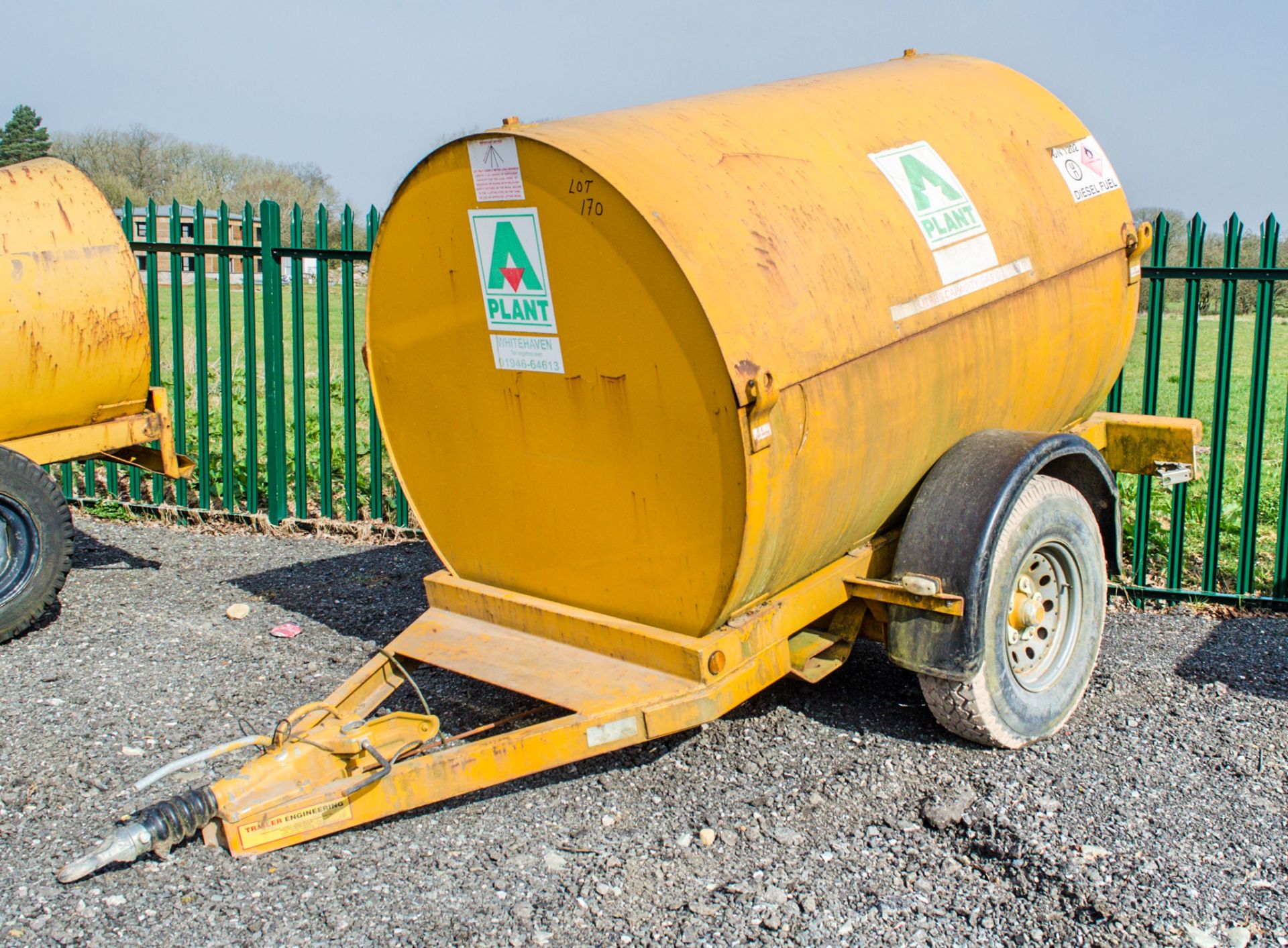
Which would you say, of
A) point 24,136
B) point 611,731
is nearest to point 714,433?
point 611,731

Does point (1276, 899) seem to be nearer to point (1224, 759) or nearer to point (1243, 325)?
point (1224, 759)

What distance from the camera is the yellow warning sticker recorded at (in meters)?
3.27

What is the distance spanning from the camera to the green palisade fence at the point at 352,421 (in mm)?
5730

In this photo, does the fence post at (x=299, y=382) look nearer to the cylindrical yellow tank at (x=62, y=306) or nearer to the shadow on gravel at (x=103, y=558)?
the shadow on gravel at (x=103, y=558)

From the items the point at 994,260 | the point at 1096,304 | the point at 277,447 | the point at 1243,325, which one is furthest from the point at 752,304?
the point at 1243,325

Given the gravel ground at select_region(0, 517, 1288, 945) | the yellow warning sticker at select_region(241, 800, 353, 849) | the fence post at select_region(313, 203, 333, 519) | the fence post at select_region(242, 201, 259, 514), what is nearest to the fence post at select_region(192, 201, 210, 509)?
the fence post at select_region(242, 201, 259, 514)

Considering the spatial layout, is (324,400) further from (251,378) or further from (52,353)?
(52,353)

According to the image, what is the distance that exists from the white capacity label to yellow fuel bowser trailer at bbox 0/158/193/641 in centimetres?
285

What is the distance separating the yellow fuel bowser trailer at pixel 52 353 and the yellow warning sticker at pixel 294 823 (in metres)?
2.72

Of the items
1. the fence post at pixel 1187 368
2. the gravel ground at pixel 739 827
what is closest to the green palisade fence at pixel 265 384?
the gravel ground at pixel 739 827

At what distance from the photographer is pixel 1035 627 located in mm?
4359

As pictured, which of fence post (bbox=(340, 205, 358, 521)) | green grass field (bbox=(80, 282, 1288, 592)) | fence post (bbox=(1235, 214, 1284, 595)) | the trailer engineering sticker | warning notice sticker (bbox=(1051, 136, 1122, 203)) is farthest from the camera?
fence post (bbox=(340, 205, 358, 521))

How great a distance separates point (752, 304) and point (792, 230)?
36 cm

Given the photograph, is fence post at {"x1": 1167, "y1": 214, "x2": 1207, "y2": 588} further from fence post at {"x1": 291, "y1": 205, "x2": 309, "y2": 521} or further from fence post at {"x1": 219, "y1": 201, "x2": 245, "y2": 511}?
fence post at {"x1": 219, "y1": 201, "x2": 245, "y2": 511}
